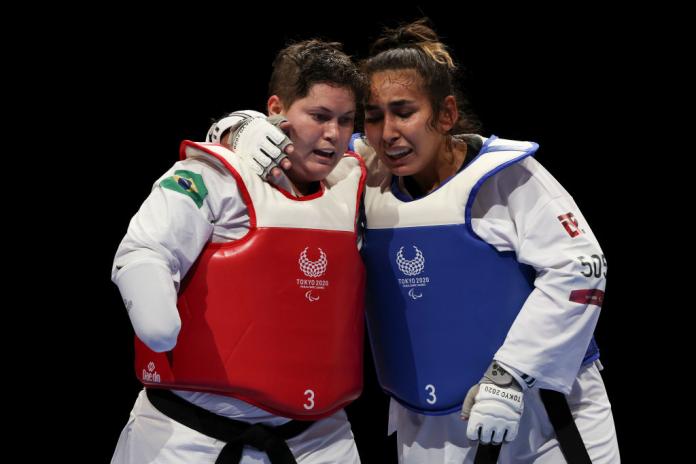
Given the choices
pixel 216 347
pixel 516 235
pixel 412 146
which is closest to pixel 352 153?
pixel 412 146

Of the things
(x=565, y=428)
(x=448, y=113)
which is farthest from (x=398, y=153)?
(x=565, y=428)

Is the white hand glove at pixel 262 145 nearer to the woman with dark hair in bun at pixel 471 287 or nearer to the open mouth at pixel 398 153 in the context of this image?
the woman with dark hair in bun at pixel 471 287

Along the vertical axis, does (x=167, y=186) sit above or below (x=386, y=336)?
above

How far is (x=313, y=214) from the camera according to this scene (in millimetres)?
2188

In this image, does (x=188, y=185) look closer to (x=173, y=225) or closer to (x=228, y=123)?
(x=173, y=225)

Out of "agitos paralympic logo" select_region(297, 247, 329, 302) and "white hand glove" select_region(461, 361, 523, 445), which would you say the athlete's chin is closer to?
"agitos paralympic logo" select_region(297, 247, 329, 302)

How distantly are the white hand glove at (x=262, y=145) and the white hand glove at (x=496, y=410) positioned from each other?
2.62 feet

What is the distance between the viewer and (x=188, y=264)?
2068mm

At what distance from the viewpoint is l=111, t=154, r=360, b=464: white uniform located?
1987 mm

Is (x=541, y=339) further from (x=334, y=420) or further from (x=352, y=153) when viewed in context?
(x=352, y=153)

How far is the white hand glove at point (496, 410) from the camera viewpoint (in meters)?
2.16

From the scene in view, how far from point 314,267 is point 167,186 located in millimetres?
423

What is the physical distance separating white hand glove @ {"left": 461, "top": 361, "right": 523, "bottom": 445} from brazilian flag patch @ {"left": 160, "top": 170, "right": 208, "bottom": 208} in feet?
2.89

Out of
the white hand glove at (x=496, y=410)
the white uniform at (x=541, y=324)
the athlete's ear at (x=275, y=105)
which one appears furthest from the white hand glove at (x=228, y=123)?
the white hand glove at (x=496, y=410)
